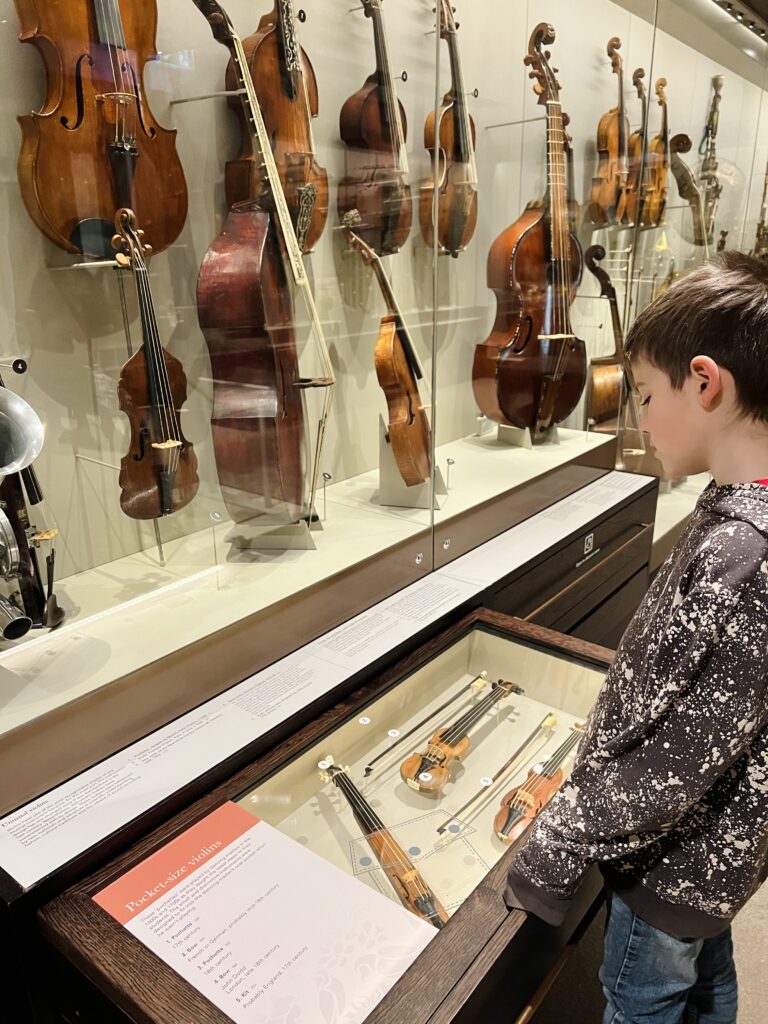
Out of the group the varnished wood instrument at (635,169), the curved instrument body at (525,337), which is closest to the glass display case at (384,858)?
the curved instrument body at (525,337)

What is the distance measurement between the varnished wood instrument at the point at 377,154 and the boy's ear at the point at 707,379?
4.25 feet

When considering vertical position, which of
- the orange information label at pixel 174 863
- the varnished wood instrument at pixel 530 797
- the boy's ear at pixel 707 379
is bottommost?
the varnished wood instrument at pixel 530 797

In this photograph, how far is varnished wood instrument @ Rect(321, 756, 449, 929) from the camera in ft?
3.25

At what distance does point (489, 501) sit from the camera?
2205 mm

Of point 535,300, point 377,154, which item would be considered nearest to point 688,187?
point 535,300

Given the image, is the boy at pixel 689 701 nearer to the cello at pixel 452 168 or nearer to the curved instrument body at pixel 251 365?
the curved instrument body at pixel 251 365

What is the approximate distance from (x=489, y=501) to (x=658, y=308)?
4.41 ft

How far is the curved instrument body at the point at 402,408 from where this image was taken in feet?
6.42

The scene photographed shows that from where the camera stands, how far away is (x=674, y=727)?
0.84 meters

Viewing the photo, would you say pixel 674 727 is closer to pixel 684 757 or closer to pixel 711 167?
pixel 684 757

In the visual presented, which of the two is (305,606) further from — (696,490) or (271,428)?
(696,490)

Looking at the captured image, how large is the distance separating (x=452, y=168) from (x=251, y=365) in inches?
37.8

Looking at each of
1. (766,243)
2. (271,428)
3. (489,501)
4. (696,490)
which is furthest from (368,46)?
(766,243)

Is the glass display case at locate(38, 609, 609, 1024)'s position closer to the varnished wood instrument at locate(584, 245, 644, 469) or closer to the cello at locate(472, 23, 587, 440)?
the cello at locate(472, 23, 587, 440)
